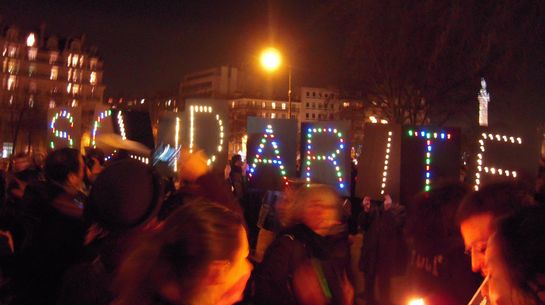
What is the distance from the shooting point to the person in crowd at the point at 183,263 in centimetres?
192

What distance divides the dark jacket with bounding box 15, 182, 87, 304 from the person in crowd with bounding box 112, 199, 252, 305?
175 centimetres

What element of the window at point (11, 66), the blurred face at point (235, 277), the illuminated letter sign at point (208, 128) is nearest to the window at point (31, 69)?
the window at point (11, 66)

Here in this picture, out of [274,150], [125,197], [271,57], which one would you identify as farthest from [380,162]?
[271,57]

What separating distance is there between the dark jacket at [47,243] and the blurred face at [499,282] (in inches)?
93.9

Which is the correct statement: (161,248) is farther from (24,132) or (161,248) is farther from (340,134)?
(24,132)

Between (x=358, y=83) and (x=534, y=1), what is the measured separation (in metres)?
17.0

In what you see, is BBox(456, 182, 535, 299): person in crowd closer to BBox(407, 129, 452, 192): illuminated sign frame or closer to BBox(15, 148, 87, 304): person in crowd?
BBox(15, 148, 87, 304): person in crowd

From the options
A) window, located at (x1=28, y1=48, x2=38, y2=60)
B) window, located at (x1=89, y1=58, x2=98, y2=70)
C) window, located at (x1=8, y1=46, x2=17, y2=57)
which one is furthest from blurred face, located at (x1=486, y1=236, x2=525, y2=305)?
window, located at (x1=89, y1=58, x2=98, y2=70)

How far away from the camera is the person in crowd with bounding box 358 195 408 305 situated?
5.89 m

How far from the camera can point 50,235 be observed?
382 cm

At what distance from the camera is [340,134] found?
7559 mm

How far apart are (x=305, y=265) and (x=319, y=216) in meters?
0.44

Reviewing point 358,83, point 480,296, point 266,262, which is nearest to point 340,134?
point 266,262

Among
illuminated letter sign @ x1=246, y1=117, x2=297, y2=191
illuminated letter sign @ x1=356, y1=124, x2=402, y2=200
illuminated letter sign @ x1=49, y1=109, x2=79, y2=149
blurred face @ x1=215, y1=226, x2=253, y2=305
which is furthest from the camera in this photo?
illuminated letter sign @ x1=49, y1=109, x2=79, y2=149
